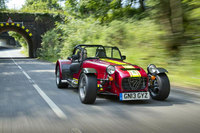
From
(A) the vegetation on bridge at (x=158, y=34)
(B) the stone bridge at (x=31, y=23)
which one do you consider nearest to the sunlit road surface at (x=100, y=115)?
(A) the vegetation on bridge at (x=158, y=34)

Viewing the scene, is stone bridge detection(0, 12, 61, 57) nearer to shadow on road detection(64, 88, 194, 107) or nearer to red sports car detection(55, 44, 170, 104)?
red sports car detection(55, 44, 170, 104)

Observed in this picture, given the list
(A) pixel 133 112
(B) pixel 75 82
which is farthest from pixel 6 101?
(A) pixel 133 112

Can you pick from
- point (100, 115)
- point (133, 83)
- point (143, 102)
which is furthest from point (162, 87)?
point (100, 115)

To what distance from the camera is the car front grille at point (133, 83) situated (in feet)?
18.9

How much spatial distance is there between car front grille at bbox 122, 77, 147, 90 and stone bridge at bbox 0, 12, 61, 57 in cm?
3151

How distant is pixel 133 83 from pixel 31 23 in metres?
32.4

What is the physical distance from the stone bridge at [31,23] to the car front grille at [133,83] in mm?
31505

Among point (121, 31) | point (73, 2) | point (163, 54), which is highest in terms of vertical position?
point (73, 2)

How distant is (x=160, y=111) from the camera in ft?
16.8

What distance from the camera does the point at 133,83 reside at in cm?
582

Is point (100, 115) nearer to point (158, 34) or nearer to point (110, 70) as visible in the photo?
point (110, 70)

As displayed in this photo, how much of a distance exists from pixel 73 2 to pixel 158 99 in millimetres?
18965

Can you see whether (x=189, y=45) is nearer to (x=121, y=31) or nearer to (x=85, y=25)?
(x=121, y=31)

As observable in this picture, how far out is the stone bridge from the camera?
3428cm
